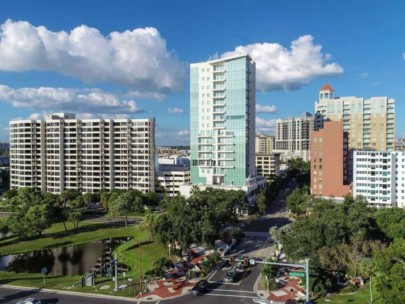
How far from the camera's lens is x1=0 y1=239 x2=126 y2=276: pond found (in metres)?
56.9

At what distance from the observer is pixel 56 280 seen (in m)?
48.1

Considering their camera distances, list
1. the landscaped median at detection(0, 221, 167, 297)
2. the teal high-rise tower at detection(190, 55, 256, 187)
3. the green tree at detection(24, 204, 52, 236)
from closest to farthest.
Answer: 1. the landscaped median at detection(0, 221, 167, 297)
2. the green tree at detection(24, 204, 52, 236)
3. the teal high-rise tower at detection(190, 55, 256, 187)

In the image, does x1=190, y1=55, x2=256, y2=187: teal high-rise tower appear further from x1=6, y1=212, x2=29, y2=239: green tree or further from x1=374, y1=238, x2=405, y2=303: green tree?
x1=374, y1=238, x2=405, y2=303: green tree

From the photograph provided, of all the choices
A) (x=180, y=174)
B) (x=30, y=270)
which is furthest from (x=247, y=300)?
(x=180, y=174)

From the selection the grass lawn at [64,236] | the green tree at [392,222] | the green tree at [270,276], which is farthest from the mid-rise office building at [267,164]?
the green tree at [270,276]

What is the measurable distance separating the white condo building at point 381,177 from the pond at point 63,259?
6527 centimetres

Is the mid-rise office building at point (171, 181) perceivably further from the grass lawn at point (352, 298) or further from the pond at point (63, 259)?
the grass lawn at point (352, 298)

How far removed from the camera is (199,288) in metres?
42.0

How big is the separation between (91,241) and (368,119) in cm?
11971

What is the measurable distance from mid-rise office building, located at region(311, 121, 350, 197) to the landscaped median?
5465 cm

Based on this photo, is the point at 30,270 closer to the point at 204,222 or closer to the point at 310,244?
the point at 204,222

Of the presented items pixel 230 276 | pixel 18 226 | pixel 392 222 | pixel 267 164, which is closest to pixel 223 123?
pixel 392 222

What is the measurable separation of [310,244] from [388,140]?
11791cm

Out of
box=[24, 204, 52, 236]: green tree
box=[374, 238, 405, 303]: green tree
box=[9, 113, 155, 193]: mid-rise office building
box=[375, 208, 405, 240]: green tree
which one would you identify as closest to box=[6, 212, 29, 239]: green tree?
box=[24, 204, 52, 236]: green tree
